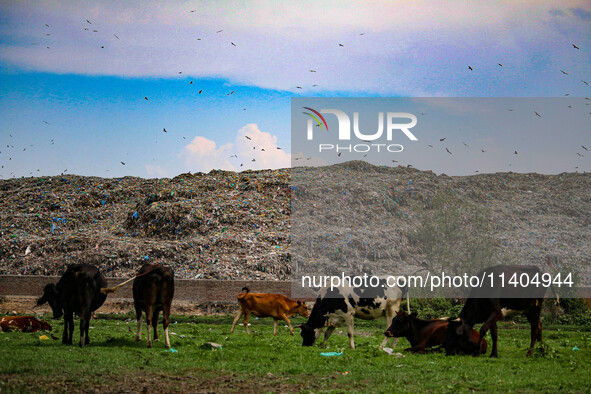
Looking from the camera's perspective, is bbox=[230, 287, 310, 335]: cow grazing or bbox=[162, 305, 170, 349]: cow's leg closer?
bbox=[162, 305, 170, 349]: cow's leg

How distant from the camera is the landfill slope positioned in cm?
3869

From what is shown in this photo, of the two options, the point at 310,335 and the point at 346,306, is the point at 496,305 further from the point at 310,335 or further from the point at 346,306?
the point at 310,335

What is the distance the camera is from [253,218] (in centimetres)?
→ 4494

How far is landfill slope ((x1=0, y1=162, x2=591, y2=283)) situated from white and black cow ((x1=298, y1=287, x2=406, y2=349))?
64.5 ft

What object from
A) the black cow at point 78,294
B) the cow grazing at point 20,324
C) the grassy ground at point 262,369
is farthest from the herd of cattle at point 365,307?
the cow grazing at point 20,324

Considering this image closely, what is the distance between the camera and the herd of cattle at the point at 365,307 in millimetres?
14406

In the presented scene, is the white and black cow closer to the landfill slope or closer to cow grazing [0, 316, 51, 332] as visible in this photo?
cow grazing [0, 316, 51, 332]

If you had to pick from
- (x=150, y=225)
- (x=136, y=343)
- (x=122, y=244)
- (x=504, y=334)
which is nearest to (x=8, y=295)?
(x=122, y=244)

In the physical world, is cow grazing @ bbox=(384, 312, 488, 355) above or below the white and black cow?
below

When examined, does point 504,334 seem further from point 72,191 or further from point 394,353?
point 72,191

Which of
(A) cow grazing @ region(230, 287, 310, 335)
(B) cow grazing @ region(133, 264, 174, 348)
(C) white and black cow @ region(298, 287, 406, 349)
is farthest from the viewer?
(A) cow grazing @ region(230, 287, 310, 335)

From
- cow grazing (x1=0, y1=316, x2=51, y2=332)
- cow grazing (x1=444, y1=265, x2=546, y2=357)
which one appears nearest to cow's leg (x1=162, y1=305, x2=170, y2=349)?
cow grazing (x1=0, y1=316, x2=51, y2=332)

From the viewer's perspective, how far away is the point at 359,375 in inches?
437

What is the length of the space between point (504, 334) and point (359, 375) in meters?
13.6
